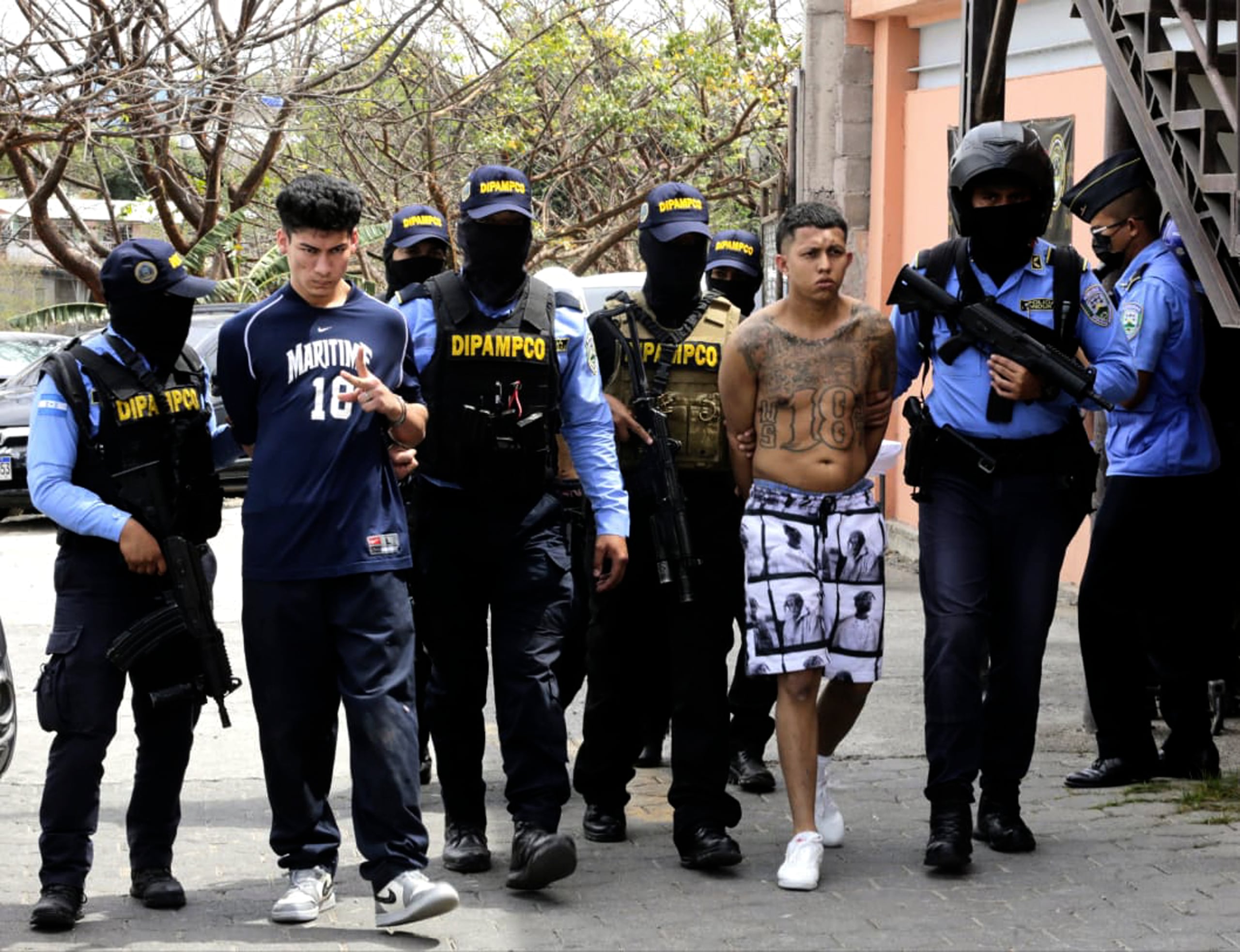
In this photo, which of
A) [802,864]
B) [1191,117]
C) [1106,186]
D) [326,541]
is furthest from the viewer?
[1106,186]

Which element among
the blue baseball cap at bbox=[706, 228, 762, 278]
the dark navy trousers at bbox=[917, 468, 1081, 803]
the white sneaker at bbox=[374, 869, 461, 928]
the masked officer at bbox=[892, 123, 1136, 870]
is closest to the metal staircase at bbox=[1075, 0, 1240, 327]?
the masked officer at bbox=[892, 123, 1136, 870]

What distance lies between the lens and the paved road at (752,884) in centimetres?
510

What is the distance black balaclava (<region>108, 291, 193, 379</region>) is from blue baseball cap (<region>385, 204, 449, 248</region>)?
202 centimetres

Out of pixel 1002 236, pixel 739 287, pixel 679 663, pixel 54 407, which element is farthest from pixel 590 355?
pixel 739 287

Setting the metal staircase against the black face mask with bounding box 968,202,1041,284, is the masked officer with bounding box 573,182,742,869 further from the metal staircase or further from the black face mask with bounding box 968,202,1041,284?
the metal staircase

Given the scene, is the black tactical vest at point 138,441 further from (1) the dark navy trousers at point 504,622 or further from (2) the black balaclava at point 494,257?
(2) the black balaclava at point 494,257

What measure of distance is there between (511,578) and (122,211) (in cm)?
2193

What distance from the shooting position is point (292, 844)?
529 cm

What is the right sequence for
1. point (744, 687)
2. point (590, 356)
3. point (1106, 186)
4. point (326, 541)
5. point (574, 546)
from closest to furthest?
point (326, 541) → point (590, 356) → point (574, 546) → point (1106, 186) → point (744, 687)

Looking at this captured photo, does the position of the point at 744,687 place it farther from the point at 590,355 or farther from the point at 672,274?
the point at 590,355

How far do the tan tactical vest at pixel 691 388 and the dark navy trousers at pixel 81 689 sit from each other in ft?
5.40

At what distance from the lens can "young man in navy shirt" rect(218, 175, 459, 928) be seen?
5.12m

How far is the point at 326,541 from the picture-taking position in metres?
5.12

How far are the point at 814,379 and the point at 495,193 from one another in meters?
1.09
